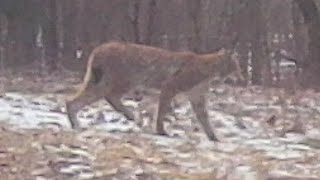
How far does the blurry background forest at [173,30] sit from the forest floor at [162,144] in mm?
4419

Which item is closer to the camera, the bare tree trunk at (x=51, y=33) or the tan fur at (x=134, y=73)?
the tan fur at (x=134, y=73)

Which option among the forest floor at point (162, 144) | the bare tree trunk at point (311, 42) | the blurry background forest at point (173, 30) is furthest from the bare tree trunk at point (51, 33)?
the forest floor at point (162, 144)

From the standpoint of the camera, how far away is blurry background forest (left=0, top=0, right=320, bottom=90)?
18.6 m

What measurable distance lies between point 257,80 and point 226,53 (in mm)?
6809

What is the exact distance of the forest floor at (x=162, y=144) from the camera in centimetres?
820

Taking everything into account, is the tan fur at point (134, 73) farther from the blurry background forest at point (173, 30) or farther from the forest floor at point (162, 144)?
the blurry background forest at point (173, 30)

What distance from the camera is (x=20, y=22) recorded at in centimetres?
2203

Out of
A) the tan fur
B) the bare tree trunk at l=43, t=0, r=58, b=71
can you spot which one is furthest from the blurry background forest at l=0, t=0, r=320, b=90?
the tan fur

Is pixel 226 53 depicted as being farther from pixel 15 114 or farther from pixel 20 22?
pixel 20 22

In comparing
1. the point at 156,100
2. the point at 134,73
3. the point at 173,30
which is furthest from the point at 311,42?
the point at 134,73

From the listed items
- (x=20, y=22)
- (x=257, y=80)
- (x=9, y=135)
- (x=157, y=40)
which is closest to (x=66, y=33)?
(x=20, y=22)

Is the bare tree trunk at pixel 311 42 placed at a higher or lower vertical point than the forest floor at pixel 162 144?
higher

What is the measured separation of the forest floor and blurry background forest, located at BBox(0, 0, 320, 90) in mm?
4419

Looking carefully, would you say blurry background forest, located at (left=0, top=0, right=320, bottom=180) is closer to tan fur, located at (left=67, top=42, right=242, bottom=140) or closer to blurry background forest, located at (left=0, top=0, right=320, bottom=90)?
blurry background forest, located at (left=0, top=0, right=320, bottom=90)
